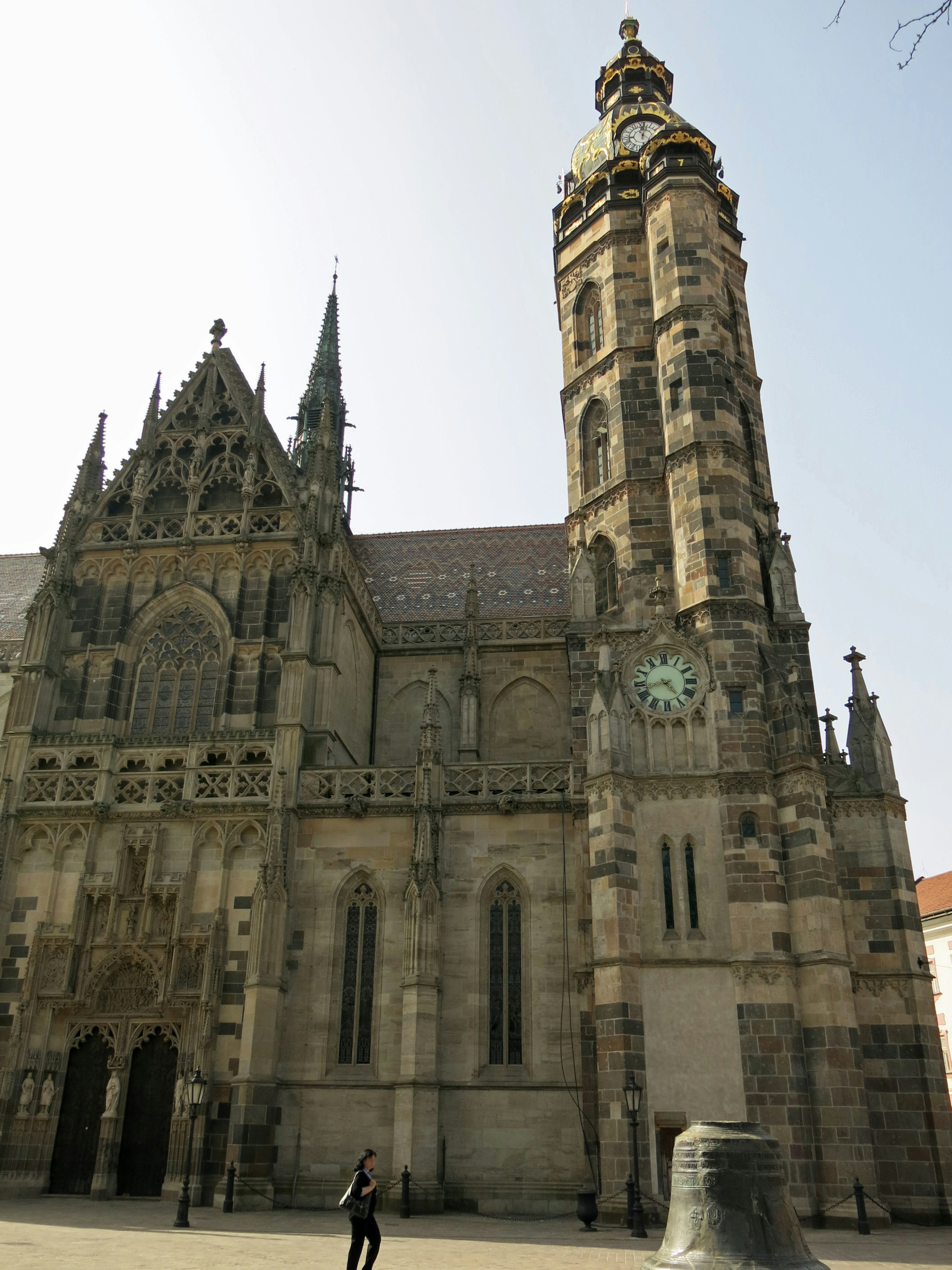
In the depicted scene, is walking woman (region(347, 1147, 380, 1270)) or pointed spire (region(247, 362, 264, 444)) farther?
pointed spire (region(247, 362, 264, 444))

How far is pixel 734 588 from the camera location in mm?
27109

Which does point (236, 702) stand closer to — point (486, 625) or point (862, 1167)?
point (486, 625)

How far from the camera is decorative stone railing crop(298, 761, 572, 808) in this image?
84.9ft

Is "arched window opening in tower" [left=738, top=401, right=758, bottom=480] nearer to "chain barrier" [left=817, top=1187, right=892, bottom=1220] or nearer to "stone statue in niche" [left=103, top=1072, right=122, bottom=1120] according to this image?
"chain barrier" [left=817, top=1187, right=892, bottom=1220]

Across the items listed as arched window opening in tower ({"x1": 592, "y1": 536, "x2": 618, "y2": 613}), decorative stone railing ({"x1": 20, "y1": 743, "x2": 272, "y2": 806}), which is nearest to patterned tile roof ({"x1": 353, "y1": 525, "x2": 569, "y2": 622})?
arched window opening in tower ({"x1": 592, "y1": 536, "x2": 618, "y2": 613})

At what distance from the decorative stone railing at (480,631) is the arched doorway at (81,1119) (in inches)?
572

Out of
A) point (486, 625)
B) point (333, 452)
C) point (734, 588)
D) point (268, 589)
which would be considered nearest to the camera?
point (734, 588)

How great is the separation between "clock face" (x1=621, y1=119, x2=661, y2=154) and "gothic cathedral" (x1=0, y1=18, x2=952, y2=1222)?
A: 3451mm

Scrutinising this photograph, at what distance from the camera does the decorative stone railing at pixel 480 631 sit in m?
32.9

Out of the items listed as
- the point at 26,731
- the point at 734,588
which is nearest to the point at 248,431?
the point at 26,731

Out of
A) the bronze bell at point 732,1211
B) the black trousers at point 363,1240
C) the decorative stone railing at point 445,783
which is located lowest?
the black trousers at point 363,1240

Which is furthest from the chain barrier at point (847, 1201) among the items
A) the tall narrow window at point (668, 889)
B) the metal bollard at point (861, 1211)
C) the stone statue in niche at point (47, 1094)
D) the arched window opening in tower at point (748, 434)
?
the arched window opening in tower at point (748, 434)

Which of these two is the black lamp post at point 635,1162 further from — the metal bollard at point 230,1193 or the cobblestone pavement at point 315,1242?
the metal bollard at point 230,1193

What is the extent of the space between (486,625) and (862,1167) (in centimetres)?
1800
